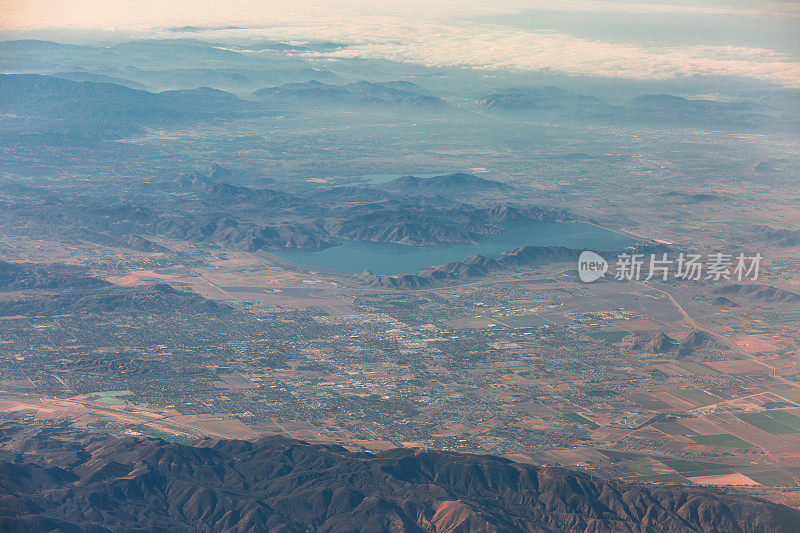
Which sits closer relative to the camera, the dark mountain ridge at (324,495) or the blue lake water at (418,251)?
the dark mountain ridge at (324,495)

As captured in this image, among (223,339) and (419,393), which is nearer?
(419,393)

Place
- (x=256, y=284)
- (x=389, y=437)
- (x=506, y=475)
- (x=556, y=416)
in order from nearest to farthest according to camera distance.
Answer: (x=506, y=475) → (x=389, y=437) → (x=556, y=416) → (x=256, y=284)

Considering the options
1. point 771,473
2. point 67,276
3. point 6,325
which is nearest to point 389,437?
point 771,473

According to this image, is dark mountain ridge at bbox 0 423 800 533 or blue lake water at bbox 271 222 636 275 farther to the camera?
blue lake water at bbox 271 222 636 275

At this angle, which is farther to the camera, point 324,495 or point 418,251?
point 418,251

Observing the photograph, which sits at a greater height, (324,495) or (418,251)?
(324,495)

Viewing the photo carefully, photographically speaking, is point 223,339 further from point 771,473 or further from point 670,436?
point 771,473

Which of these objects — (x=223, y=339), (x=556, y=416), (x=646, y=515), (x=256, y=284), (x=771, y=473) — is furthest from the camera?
(x=256, y=284)
